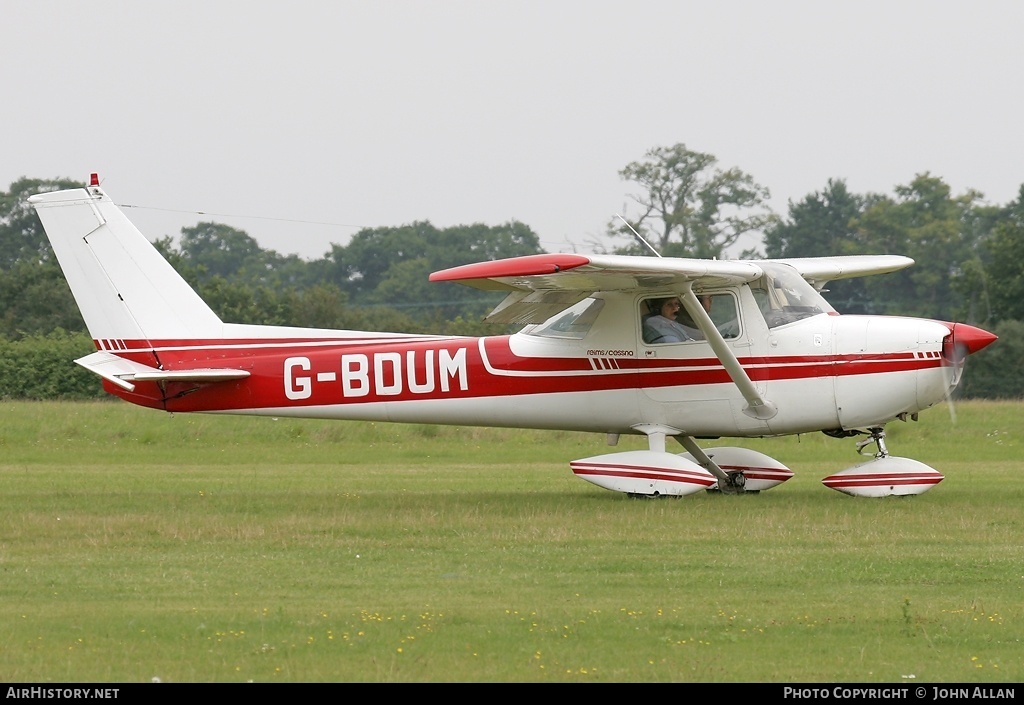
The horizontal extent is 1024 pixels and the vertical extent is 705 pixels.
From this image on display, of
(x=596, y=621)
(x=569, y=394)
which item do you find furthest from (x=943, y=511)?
(x=596, y=621)

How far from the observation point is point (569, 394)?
603 inches

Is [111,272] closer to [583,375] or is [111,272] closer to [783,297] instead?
[583,375]

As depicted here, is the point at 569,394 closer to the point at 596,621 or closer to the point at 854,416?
the point at 854,416

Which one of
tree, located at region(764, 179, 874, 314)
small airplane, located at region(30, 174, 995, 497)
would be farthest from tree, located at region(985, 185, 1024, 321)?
small airplane, located at region(30, 174, 995, 497)

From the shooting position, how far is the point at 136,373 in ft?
51.6

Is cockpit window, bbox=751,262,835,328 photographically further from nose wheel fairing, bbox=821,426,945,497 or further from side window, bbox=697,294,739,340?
nose wheel fairing, bbox=821,426,945,497

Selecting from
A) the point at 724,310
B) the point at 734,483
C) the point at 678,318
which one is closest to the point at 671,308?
the point at 678,318

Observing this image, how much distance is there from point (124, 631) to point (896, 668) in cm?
413

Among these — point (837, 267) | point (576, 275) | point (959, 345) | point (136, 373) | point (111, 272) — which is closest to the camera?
point (576, 275)

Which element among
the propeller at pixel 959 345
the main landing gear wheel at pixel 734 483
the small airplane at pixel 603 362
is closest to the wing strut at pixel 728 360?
the small airplane at pixel 603 362

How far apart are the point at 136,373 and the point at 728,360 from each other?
662cm

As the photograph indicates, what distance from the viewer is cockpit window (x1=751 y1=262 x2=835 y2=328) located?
1491 centimetres

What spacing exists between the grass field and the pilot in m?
1.77

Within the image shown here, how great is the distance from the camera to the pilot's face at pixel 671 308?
14953 millimetres
